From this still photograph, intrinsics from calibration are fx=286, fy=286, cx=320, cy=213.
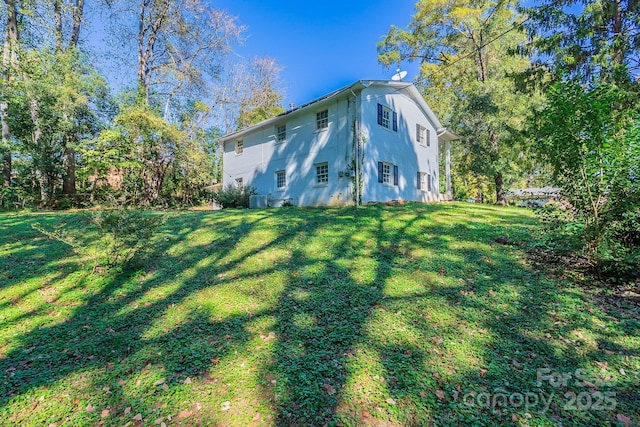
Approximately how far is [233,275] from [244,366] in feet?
6.94

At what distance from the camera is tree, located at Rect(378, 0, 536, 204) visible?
16297 millimetres

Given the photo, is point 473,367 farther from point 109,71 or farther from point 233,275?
point 109,71

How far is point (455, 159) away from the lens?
2473cm

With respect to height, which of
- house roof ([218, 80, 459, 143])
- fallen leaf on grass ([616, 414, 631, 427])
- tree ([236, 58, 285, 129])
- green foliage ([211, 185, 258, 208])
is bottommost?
fallen leaf on grass ([616, 414, 631, 427])

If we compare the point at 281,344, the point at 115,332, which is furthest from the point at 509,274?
the point at 115,332

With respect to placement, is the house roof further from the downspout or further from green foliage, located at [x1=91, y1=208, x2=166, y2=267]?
green foliage, located at [x1=91, y1=208, x2=166, y2=267]

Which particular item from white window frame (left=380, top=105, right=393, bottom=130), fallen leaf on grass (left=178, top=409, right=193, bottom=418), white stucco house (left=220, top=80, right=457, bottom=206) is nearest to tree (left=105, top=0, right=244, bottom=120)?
white stucco house (left=220, top=80, right=457, bottom=206)

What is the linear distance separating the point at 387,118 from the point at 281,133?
5602 mm

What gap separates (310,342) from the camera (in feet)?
9.81

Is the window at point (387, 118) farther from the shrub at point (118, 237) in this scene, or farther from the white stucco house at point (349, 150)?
the shrub at point (118, 237)

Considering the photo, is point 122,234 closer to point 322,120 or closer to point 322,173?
point 322,173

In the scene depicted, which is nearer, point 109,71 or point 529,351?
point 529,351

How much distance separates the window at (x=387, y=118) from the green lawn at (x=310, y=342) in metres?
9.09

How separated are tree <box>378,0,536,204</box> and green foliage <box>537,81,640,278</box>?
37.4 ft
